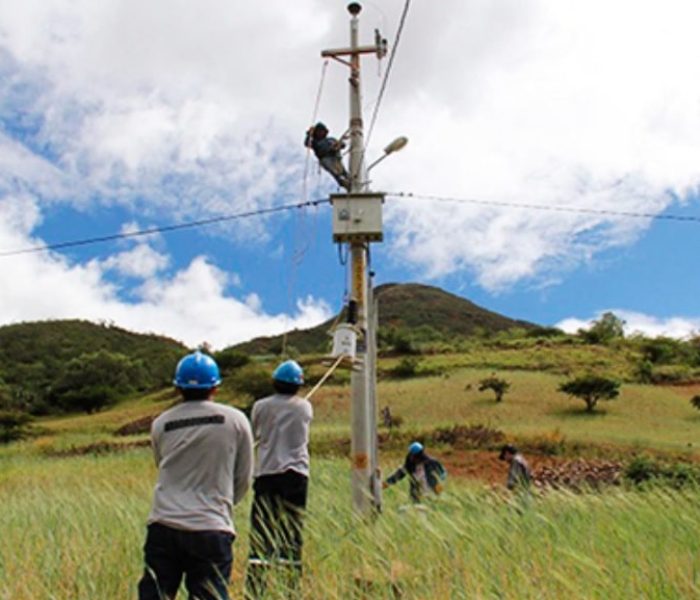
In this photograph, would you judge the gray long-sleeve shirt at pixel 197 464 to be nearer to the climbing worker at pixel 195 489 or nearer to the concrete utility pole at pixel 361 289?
the climbing worker at pixel 195 489

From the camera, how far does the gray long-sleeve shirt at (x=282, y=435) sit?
20.2ft

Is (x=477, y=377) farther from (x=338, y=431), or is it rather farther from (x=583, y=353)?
(x=338, y=431)

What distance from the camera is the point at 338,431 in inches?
1089

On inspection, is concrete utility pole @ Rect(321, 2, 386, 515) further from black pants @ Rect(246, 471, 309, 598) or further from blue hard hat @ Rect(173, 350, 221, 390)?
blue hard hat @ Rect(173, 350, 221, 390)

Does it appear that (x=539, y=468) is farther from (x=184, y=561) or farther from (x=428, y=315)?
(x=428, y=315)

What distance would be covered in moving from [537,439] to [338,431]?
693 cm

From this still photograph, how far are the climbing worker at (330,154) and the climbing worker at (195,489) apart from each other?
18.0 ft

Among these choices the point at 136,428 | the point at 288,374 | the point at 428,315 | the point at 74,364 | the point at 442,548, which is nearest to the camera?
the point at 442,548

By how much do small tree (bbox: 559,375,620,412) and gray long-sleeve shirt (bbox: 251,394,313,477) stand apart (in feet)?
102

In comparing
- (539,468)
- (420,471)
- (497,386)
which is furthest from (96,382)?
(420,471)

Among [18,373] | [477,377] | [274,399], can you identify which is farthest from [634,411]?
[18,373]

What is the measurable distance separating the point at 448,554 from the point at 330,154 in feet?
19.6

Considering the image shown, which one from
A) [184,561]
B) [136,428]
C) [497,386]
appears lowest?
[136,428]

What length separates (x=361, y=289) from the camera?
8961mm
